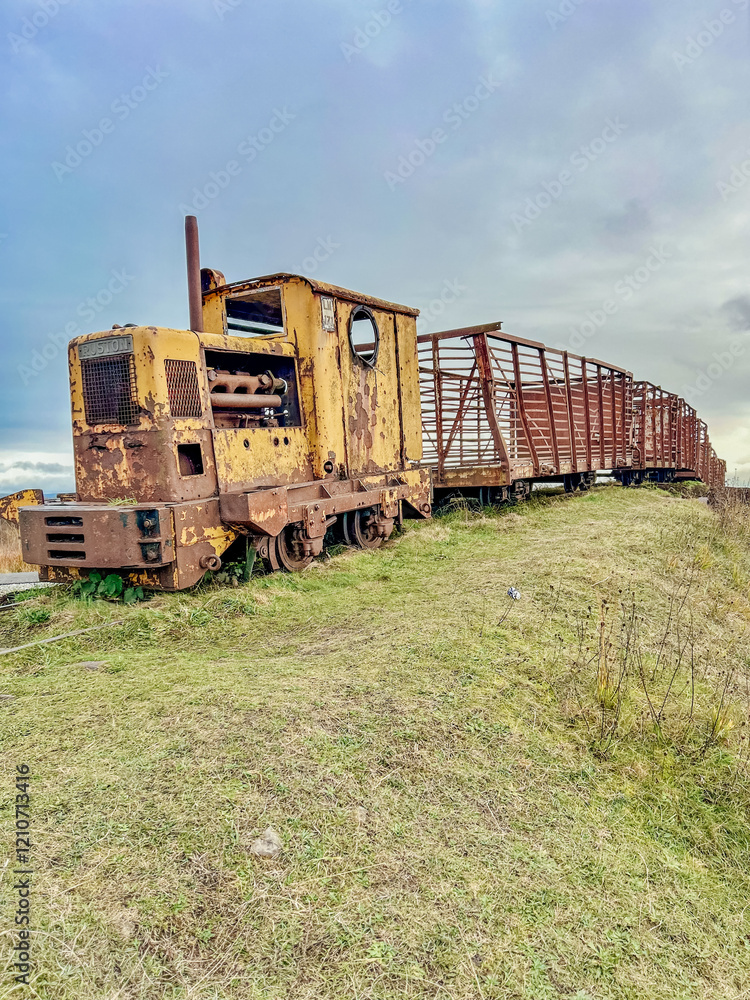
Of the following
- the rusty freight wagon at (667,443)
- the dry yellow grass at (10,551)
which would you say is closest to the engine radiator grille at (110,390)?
the dry yellow grass at (10,551)

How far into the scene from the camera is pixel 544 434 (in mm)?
13133

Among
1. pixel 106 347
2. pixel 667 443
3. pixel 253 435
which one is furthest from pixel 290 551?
pixel 667 443

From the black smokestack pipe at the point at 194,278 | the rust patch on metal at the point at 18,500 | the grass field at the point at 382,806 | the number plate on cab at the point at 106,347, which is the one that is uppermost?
the black smokestack pipe at the point at 194,278

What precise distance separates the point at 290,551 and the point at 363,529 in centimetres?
173

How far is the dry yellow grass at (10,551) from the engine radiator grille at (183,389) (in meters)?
5.79

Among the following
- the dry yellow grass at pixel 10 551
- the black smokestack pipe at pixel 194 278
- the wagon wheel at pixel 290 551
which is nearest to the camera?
the wagon wheel at pixel 290 551

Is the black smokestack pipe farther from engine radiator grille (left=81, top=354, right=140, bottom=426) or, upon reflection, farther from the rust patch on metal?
the rust patch on metal

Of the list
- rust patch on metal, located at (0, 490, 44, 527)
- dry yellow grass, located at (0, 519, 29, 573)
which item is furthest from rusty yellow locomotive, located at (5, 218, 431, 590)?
dry yellow grass, located at (0, 519, 29, 573)

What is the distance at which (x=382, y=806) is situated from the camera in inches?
109

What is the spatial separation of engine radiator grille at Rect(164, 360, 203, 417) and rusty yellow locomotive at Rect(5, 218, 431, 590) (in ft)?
0.04

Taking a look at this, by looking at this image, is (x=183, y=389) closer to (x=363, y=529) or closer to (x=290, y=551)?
(x=290, y=551)

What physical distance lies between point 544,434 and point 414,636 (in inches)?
371

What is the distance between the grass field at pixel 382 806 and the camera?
2.15 metres

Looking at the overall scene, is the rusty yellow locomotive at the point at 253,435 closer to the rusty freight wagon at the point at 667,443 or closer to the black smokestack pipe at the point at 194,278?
the black smokestack pipe at the point at 194,278
